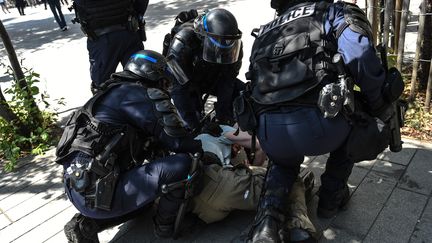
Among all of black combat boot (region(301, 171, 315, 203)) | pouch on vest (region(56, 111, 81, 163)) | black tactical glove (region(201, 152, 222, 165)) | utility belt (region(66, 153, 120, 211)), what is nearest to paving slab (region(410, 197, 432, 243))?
black combat boot (region(301, 171, 315, 203))

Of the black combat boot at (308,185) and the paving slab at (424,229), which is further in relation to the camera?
the black combat boot at (308,185)

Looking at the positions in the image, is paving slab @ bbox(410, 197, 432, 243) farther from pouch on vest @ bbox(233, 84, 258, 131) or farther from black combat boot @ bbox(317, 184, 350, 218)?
pouch on vest @ bbox(233, 84, 258, 131)

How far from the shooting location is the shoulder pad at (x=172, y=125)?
2.38 meters

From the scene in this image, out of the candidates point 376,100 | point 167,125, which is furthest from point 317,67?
point 167,125

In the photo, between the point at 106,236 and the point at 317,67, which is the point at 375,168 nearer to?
the point at 317,67

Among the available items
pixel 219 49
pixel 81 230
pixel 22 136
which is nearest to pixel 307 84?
pixel 219 49

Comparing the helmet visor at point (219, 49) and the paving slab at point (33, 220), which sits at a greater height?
the helmet visor at point (219, 49)

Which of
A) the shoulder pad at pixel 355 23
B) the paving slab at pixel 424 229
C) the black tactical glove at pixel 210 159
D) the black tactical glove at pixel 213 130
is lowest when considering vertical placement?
the paving slab at pixel 424 229

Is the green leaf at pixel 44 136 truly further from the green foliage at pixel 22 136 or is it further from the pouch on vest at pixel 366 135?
the pouch on vest at pixel 366 135

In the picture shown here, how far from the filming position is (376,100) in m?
2.26

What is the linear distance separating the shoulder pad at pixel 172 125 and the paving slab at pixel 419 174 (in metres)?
1.74

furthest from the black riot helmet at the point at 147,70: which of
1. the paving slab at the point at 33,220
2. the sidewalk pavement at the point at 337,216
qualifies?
the paving slab at the point at 33,220

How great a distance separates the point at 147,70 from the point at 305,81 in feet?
3.47

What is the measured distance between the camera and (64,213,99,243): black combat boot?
96.0 inches
